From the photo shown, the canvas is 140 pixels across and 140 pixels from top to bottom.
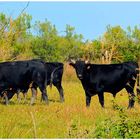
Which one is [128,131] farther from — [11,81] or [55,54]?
[55,54]

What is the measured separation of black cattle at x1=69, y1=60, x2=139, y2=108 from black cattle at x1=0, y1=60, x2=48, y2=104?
1151 mm

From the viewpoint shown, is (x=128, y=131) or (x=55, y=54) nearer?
(x=128, y=131)

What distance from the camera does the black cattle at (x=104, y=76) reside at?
45.9 feet

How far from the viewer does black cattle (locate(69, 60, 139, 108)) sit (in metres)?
14.0

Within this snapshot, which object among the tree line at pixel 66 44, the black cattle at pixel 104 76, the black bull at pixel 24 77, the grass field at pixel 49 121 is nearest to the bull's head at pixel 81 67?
the black cattle at pixel 104 76

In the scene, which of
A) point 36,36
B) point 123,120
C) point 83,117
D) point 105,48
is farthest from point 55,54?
point 123,120

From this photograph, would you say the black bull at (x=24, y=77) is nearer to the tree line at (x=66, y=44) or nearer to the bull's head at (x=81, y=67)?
the bull's head at (x=81, y=67)

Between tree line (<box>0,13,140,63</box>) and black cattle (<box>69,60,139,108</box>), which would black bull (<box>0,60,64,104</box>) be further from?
tree line (<box>0,13,140,63</box>)

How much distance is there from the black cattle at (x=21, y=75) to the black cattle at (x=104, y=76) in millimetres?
1151

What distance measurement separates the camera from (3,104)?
533 inches

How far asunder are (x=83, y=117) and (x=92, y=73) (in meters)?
4.00

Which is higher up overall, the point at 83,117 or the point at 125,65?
the point at 125,65

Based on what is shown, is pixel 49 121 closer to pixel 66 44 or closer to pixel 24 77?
pixel 24 77

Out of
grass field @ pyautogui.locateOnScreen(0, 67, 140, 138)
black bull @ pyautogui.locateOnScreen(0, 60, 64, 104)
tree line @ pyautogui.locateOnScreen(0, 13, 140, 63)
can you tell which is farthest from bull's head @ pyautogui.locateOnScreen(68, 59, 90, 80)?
tree line @ pyautogui.locateOnScreen(0, 13, 140, 63)
